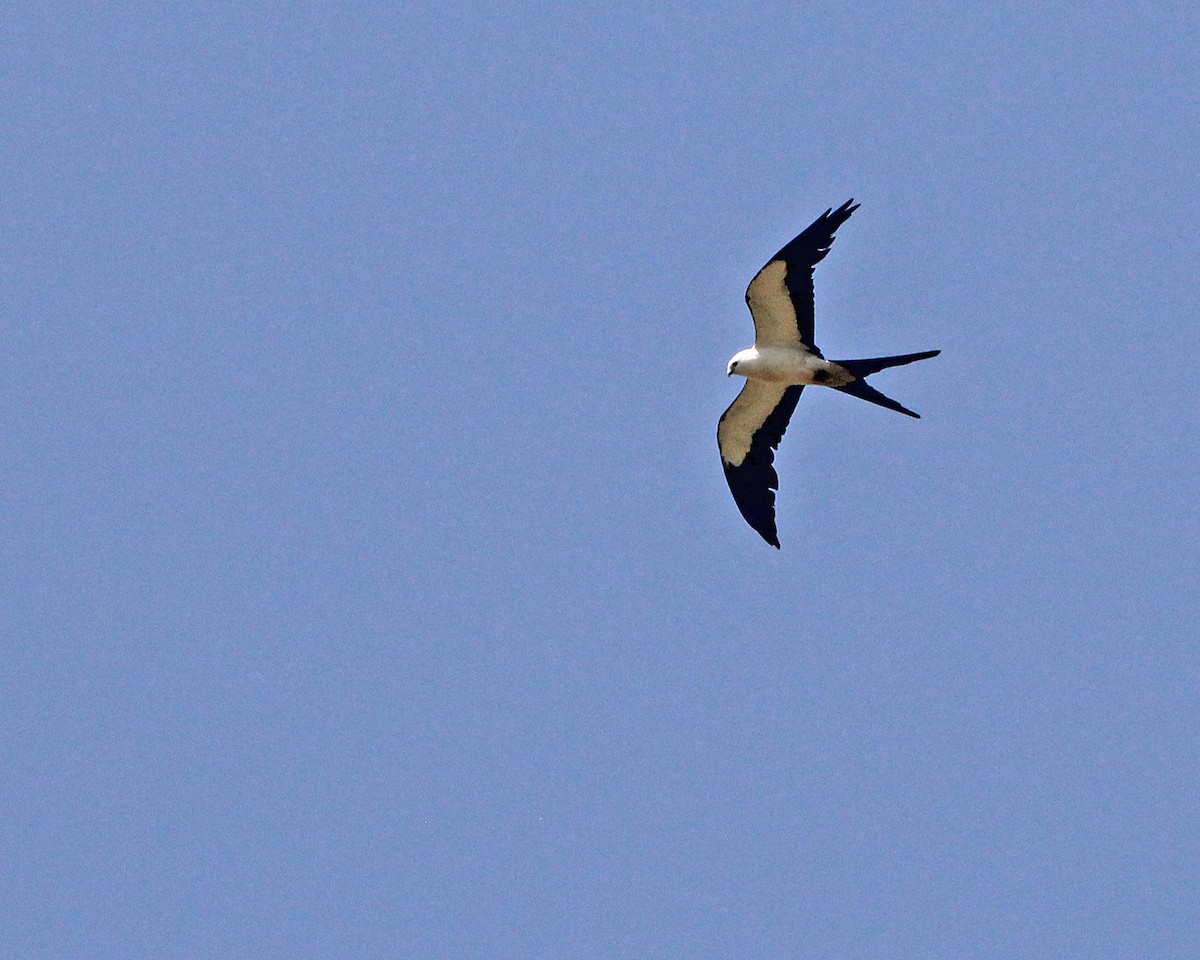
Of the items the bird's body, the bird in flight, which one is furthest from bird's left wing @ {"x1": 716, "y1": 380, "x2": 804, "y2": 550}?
the bird's body

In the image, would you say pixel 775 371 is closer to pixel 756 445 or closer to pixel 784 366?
pixel 784 366

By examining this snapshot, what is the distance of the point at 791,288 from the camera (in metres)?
15.2

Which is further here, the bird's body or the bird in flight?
the bird's body

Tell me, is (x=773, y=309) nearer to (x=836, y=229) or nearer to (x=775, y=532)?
(x=836, y=229)

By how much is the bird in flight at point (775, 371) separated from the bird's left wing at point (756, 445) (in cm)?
1

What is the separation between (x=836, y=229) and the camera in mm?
14664

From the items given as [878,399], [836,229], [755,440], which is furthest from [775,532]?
[836,229]

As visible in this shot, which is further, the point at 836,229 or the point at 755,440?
the point at 755,440

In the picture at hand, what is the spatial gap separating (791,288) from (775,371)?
3.07 feet

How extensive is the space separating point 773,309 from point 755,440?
5.46ft

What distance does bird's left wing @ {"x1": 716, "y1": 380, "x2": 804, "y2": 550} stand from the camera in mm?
16422

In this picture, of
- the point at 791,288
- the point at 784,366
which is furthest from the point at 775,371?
the point at 791,288

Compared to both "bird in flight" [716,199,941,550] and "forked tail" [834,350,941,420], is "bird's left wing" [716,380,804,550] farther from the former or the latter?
"forked tail" [834,350,941,420]

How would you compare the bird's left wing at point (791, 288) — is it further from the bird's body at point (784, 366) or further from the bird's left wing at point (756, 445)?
the bird's left wing at point (756, 445)
